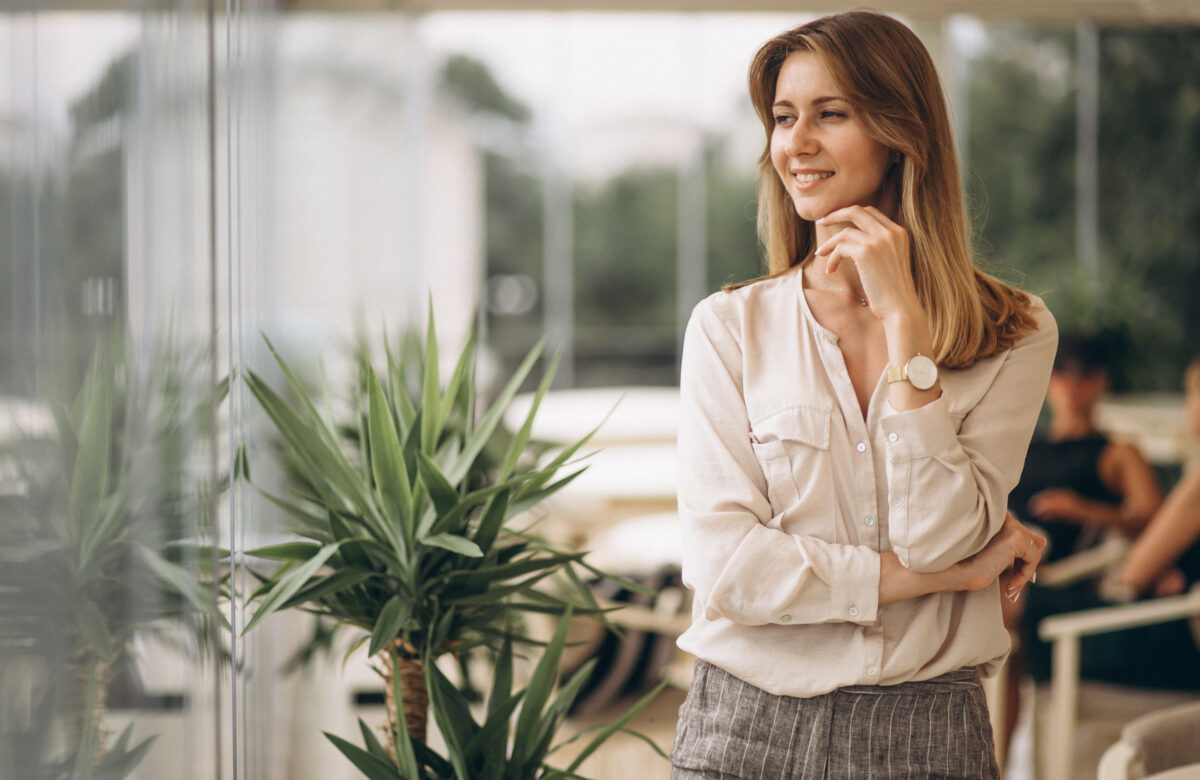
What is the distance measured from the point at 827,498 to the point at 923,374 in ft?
0.62

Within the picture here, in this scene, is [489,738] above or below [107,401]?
below

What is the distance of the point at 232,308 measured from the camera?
189 cm

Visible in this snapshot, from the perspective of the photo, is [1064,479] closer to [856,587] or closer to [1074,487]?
[1074,487]

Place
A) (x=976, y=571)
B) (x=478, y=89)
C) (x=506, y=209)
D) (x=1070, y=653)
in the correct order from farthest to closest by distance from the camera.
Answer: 1. (x=506, y=209)
2. (x=478, y=89)
3. (x=1070, y=653)
4. (x=976, y=571)

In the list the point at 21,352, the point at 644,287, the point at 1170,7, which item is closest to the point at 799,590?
the point at 21,352

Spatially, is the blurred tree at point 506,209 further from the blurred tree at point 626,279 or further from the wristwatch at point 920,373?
the wristwatch at point 920,373

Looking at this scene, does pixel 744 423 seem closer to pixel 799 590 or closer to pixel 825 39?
pixel 799 590

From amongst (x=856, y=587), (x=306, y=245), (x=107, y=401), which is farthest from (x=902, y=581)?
(x=306, y=245)

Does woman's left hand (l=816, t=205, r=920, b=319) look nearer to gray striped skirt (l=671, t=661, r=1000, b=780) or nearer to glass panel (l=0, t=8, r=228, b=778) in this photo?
gray striped skirt (l=671, t=661, r=1000, b=780)

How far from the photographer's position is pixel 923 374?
4.27ft

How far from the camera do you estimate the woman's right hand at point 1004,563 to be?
1.35 meters

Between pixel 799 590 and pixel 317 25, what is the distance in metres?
3.66

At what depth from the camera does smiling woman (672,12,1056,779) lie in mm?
1322

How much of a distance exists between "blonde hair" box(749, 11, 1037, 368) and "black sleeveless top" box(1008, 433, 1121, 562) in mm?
2430
